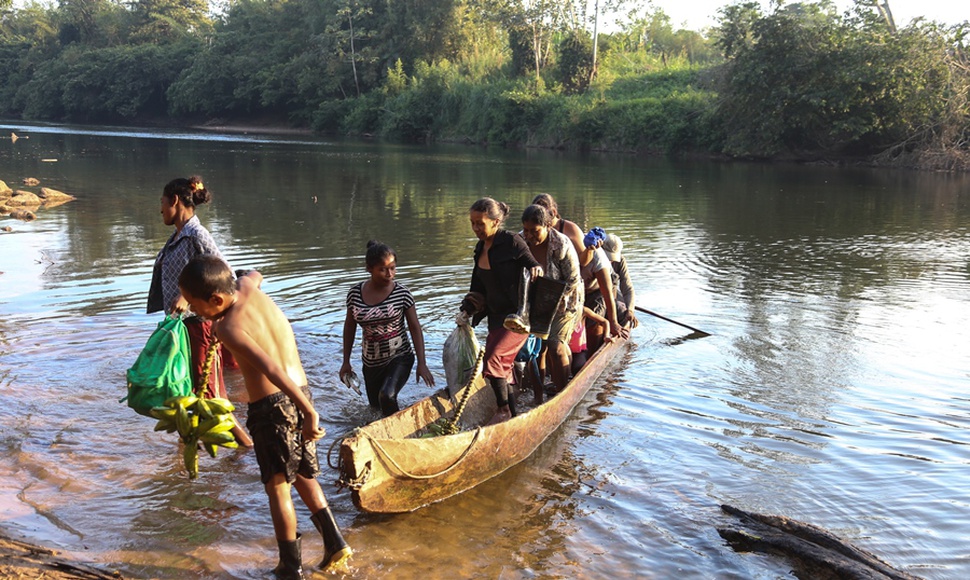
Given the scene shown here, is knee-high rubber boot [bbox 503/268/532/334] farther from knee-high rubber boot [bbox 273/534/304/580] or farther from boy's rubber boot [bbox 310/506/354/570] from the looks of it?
knee-high rubber boot [bbox 273/534/304/580]

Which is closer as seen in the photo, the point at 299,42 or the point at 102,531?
the point at 102,531

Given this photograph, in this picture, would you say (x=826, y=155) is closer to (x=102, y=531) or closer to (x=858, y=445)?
(x=858, y=445)

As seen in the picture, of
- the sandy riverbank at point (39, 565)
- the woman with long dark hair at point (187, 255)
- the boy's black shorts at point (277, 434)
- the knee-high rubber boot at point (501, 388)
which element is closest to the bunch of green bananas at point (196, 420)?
the boy's black shorts at point (277, 434)

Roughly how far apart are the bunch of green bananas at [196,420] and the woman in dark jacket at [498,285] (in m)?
2.07

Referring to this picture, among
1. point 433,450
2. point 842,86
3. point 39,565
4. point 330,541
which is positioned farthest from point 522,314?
point 842,86

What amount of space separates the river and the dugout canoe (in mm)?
159

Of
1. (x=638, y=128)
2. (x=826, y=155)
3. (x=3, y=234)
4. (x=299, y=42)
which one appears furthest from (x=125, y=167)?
(x=299, y=42)

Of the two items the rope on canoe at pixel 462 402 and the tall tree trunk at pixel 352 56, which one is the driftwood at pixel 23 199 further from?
the tall tree trunk at pixel 352 56

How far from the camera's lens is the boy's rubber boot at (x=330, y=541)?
3.88m

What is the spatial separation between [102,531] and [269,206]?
1515cm

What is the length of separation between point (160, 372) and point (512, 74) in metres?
51.7

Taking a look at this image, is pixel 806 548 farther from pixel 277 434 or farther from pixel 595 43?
pixel 595 43

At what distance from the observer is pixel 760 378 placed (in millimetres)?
7441

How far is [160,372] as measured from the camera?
438cm
